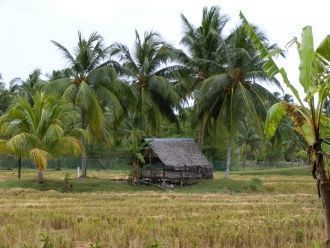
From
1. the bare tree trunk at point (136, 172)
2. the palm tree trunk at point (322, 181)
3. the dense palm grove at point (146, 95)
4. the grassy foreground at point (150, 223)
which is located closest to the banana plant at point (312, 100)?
the palm tree trunk at point (322, 181)

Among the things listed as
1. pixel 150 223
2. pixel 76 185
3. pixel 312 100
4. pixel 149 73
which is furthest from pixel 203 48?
pixel 312 100

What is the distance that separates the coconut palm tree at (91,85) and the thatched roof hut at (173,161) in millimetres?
2451

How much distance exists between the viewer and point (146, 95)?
26.7 m

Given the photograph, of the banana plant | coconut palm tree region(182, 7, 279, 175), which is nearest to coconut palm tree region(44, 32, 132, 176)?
coconut palm tree region(182, 7, 279, 175)

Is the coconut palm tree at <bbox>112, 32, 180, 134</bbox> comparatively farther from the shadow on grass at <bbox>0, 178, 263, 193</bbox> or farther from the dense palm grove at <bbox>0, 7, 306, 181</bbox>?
the shadow on grass at <bbox>0, 178, 263, 193</bbox>

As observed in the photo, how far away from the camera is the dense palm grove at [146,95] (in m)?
20.9

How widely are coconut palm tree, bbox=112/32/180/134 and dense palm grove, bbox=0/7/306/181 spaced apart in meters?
0.05

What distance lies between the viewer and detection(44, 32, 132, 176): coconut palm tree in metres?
23.1

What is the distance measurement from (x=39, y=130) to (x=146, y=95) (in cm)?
744

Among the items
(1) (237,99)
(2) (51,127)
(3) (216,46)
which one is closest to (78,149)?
(2) (51,127)

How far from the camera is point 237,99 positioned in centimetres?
2464

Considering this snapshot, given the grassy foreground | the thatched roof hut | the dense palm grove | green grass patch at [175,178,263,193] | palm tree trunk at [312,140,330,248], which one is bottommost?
the grassy foreground

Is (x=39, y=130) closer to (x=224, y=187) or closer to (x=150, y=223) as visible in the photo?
(x=224, y=187)

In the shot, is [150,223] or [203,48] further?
[203,48]
